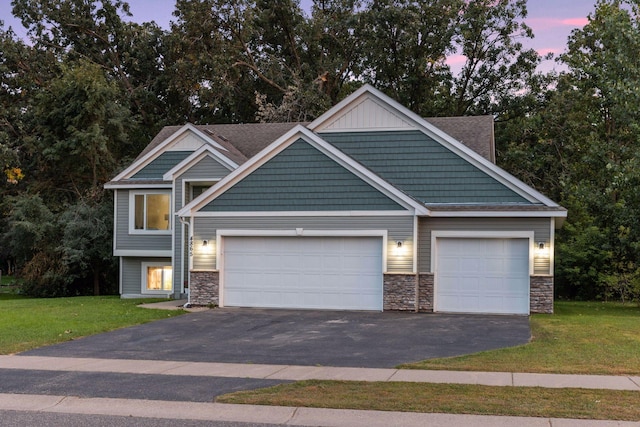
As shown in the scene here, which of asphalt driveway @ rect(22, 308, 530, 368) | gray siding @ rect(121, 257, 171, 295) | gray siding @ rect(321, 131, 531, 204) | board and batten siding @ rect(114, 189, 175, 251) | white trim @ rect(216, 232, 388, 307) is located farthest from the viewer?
gray siding @ rect(121, 257, 171, 295)

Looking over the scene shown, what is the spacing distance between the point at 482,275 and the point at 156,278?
1228 cm

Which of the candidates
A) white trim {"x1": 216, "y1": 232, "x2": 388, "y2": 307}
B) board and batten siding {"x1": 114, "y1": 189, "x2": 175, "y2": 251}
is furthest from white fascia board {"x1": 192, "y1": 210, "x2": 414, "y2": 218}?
board and batten siding {"x1": 114, "y1": 189, "x2": 175, "y2": 251}

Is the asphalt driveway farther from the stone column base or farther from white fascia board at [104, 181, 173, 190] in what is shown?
white fascia board at [104, 181, 173, 190]

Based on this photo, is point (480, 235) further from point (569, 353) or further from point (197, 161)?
point (197, 161)

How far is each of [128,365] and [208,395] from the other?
2682mm

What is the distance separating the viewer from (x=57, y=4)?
134ft

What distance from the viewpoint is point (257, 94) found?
119 feet

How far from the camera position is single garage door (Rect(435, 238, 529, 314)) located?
18797 mm

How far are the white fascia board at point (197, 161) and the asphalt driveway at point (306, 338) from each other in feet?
20.1

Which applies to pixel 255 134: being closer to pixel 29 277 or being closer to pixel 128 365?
pixel 29 277

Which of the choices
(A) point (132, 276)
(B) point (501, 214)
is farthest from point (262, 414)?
(A) point (132, 276)

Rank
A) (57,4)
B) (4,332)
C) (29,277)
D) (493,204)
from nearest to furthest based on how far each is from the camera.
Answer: (4,332) → (493,204) → (29,277) → (57,4)

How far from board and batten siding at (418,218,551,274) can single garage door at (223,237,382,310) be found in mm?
1340

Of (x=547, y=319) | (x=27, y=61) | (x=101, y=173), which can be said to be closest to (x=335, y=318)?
(x=547, y=319)
